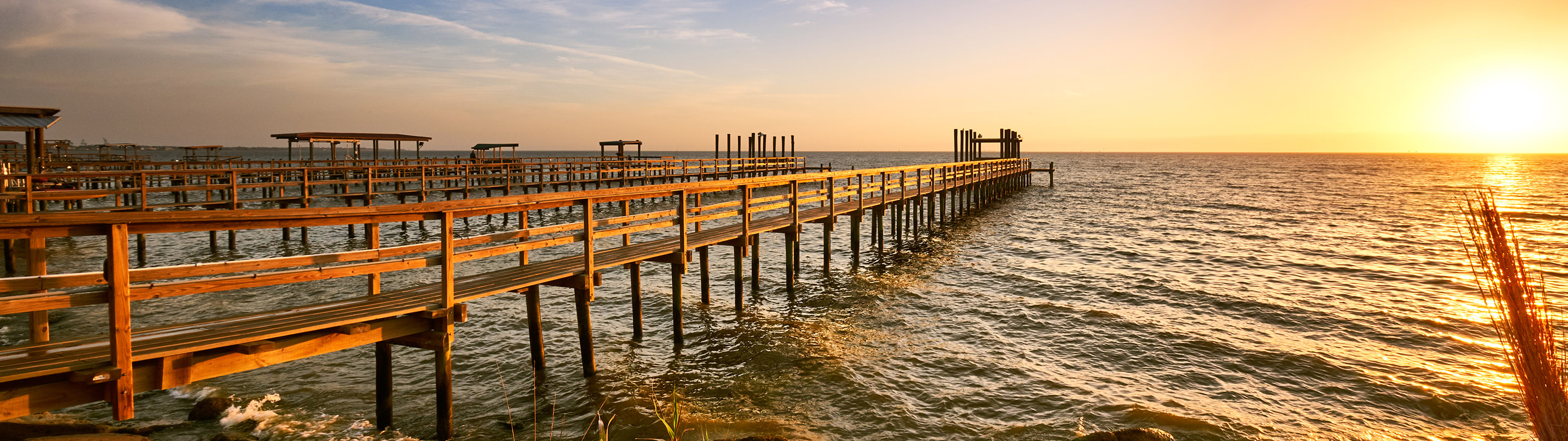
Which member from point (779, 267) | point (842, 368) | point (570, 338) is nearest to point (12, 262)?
point (570, 338)

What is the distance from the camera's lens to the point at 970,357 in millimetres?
9570

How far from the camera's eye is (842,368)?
352 inches

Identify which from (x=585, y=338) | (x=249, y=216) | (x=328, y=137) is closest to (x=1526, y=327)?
(x=249, y=216)

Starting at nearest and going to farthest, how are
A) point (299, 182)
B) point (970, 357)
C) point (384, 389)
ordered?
1. point (384, 389)
2. point (970, 357)
3. point (299, 182)

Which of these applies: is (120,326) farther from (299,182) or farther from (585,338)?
(299,182)

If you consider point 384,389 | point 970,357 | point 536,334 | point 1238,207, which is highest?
point 1238,207

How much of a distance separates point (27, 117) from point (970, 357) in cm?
2553

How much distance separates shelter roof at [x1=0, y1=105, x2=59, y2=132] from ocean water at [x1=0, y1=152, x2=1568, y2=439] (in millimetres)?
3689

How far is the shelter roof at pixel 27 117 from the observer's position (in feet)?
62.8

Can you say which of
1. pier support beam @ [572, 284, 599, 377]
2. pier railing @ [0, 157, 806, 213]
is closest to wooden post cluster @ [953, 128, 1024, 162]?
pier railing @ [0, 157, 806, 213]

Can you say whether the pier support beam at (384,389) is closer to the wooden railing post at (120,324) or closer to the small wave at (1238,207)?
the wooden railing post at (120,324)

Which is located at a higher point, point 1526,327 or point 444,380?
point 1526,327

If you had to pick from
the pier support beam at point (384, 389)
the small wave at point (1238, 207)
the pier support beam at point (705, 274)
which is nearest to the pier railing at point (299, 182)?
the pier support beam at point (705, 274)

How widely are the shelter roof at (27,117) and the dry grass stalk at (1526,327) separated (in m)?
27.6
